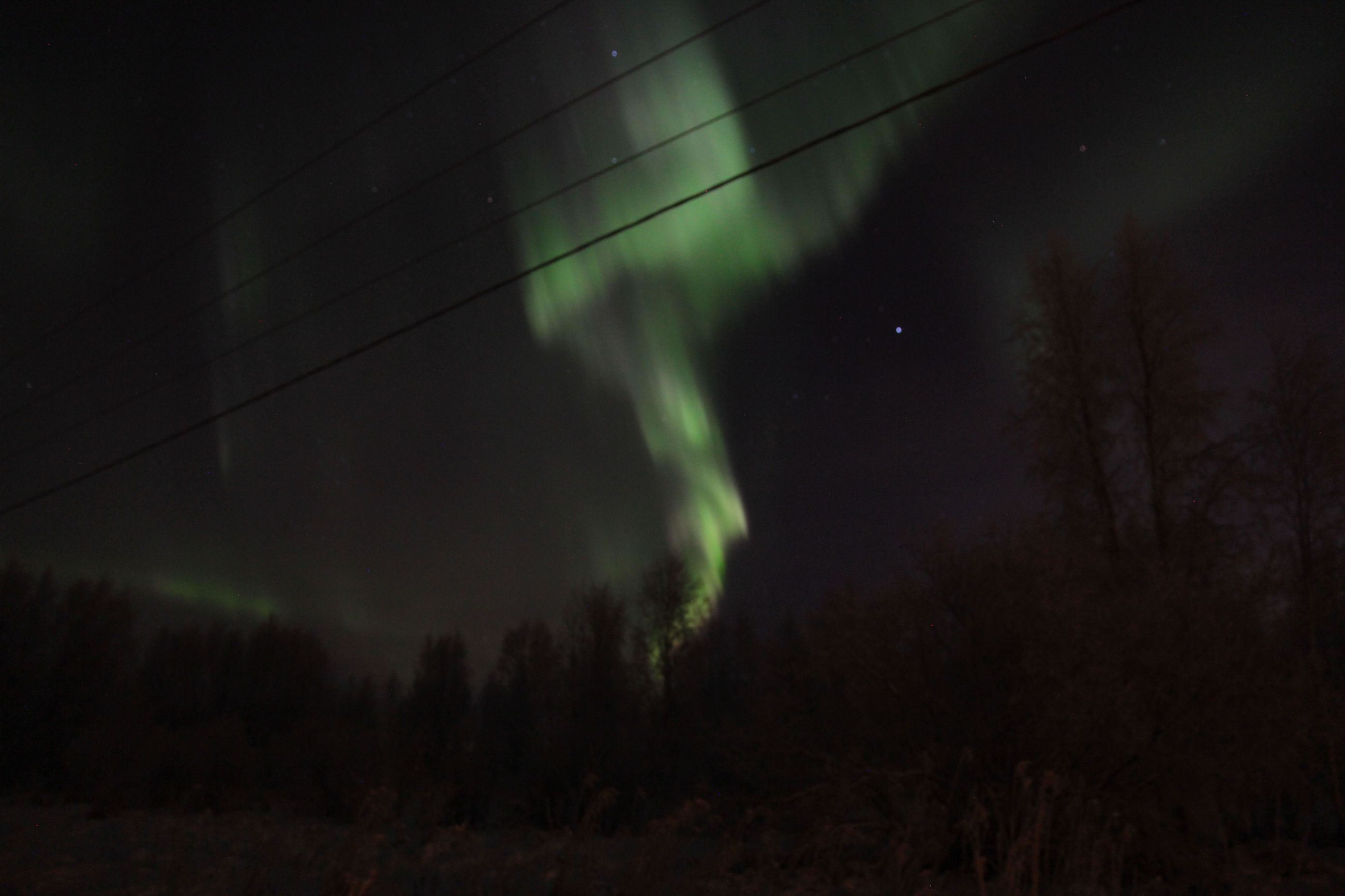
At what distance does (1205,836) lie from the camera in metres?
8.48

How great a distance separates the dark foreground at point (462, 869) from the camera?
4488 millimetres

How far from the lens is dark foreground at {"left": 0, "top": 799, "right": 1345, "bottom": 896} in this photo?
4.49 metres

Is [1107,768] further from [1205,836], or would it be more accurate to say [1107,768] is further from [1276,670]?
[1276,670]

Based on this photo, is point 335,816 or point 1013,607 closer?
point 1013,607

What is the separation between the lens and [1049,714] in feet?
26.6

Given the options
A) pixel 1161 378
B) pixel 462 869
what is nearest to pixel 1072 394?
pixel 1161 378

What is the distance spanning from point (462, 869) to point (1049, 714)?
631 cm

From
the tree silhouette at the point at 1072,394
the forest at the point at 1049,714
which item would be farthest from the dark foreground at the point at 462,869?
the tree silhouette at the point at 1072,394

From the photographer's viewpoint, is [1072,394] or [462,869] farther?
[1072,394]

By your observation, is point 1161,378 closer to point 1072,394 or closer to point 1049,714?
point 1072,394

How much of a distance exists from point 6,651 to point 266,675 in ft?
93.0

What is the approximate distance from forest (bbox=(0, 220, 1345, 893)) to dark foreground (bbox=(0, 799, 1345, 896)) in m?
0.23

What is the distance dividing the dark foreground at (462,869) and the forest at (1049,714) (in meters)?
0.23

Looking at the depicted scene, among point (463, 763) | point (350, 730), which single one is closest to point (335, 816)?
point (463, 763)
